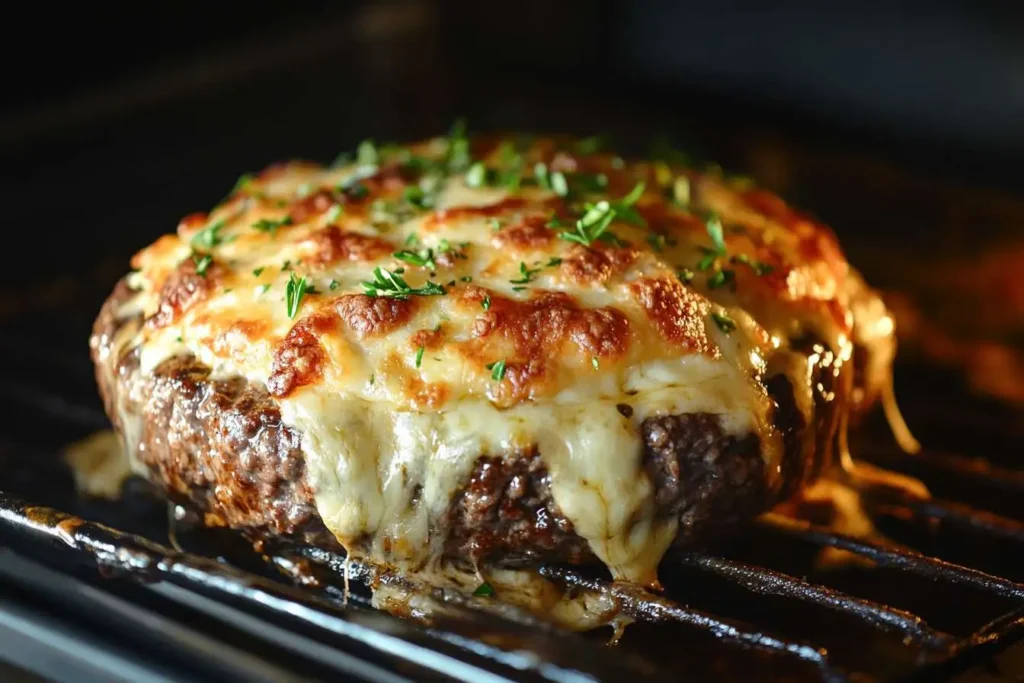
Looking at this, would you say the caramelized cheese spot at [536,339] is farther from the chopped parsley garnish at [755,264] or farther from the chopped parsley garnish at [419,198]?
the chopped parsley garnish at [419,198]

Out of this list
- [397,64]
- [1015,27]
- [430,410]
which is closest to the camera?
[430,410]

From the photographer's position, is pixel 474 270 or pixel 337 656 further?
pixel 474 270

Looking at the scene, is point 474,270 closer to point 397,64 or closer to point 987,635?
point 987,635

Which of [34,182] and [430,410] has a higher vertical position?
[430,410]

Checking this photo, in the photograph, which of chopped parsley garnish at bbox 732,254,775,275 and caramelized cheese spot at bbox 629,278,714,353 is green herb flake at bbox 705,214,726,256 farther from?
caramelized cheese spot at bbox 629,278,714,353

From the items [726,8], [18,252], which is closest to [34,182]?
[18,252]

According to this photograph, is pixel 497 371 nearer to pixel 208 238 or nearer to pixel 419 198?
pixel 419 198

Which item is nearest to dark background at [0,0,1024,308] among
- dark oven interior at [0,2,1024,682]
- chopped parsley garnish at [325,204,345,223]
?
dark oven interior at [0,2,1024,682]
